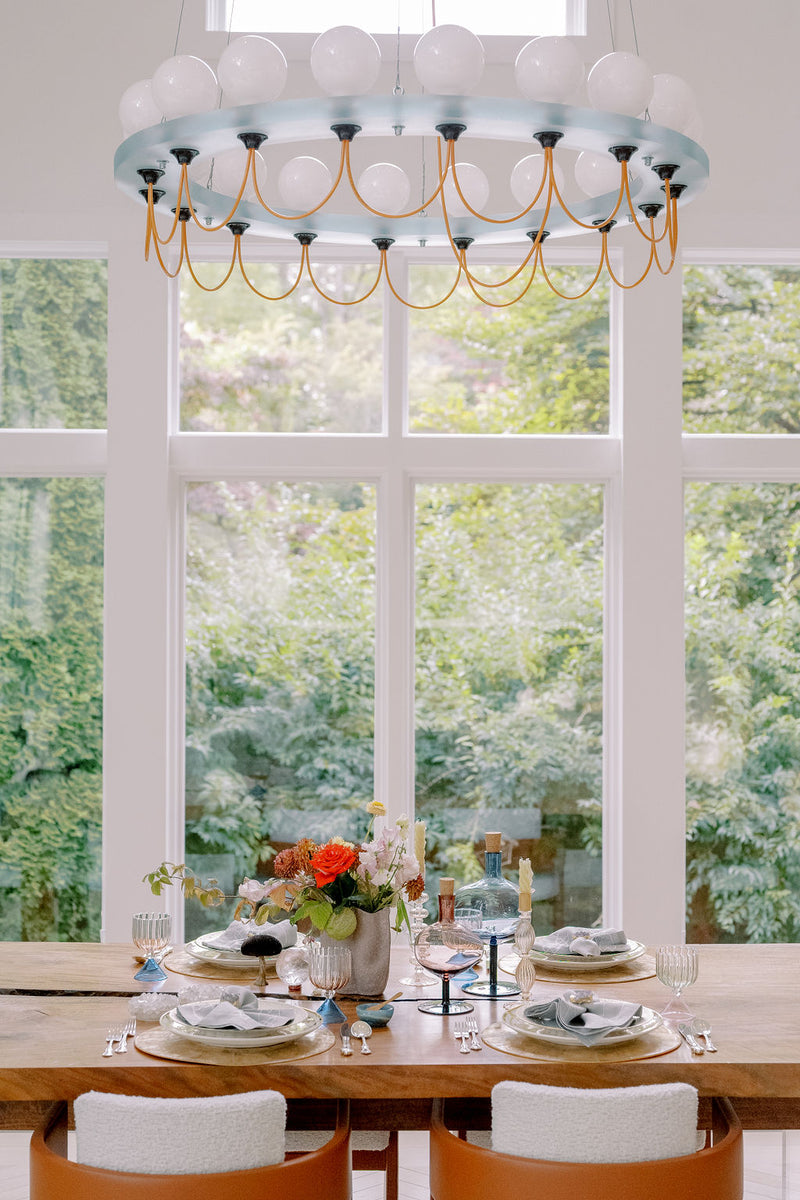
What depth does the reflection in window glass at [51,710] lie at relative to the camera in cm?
404

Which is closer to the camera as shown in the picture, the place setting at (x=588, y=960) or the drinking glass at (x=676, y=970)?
the drinking glass at (x=676, y=970)

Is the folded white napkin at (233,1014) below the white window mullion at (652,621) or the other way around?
below

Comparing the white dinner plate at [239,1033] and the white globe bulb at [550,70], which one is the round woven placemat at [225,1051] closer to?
the white dinner plate at [239,1033]

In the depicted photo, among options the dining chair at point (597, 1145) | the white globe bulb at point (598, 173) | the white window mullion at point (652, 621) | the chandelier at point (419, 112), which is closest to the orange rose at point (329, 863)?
the dining chair at point (597, 1145)

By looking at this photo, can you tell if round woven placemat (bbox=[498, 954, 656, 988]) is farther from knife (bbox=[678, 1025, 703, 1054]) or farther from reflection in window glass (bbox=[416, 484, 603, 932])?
reflection in window glass (bbox=[416, 484, 603, 932])

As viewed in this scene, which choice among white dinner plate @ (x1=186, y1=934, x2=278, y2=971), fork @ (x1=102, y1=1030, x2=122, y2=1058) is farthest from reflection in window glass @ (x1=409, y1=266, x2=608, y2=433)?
fork @ (x1=102, y1=1030, x2=122, y2=1058)

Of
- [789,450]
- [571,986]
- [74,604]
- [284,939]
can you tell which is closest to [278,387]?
[74,604]

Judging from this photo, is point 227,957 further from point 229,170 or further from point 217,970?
point 229,170

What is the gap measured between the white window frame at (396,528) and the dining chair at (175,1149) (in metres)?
2.09

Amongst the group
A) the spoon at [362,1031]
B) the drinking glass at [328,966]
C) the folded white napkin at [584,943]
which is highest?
the drinking glass at [328,966]

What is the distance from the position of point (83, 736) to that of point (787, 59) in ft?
11.0

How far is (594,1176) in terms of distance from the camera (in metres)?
1.84

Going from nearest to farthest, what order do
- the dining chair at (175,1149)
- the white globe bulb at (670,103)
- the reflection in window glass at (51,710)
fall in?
the dining chair at (175,1149) → the white globe bulb at (670,103) → the reflection in window glass at (51,710)

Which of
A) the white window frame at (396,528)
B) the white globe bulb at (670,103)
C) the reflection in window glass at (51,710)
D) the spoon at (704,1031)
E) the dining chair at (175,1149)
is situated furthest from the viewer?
the reflection in window glass at (51,710)
